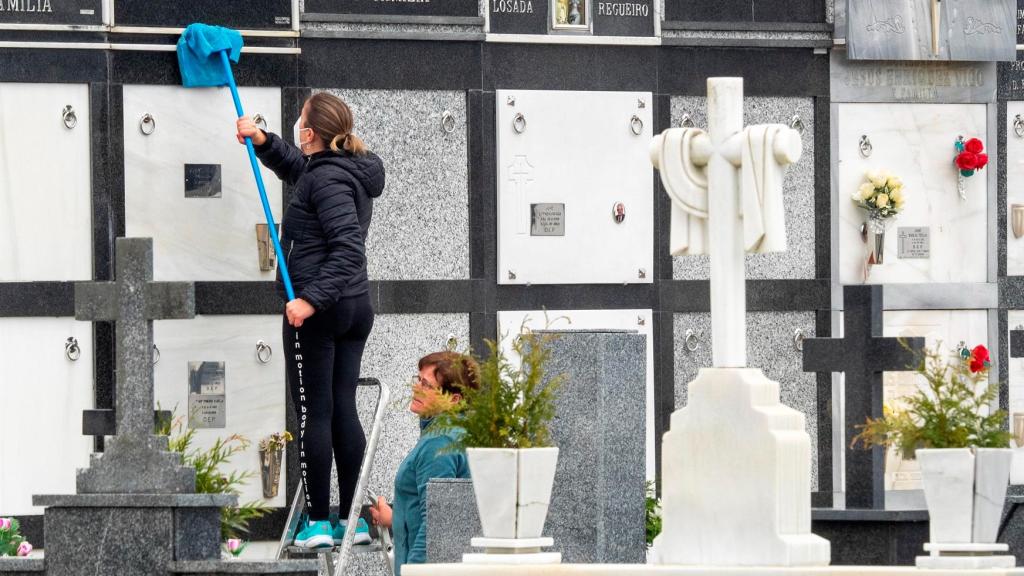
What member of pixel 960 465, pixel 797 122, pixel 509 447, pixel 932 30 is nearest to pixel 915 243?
pixel 797 122

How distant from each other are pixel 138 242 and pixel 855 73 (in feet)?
16.6

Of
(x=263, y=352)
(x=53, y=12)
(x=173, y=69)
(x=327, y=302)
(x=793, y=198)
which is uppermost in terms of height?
(x=53, y=12)

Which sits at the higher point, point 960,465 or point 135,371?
point 135,371

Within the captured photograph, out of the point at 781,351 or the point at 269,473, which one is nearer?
the point at 269,473

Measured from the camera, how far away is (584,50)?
30.5ft

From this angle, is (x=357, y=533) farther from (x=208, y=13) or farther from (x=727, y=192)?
(x=208, y=13)

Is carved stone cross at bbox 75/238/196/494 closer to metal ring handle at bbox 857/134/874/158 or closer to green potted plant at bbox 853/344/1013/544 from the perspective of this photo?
green potted plant at bbox 853/344/1013/544

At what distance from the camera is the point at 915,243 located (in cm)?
991

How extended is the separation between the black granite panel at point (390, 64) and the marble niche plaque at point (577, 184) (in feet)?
0.79

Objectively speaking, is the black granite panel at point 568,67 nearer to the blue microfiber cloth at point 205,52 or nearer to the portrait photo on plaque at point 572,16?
the portrait photo on plaque at point 572,16

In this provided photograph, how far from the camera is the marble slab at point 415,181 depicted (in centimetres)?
901

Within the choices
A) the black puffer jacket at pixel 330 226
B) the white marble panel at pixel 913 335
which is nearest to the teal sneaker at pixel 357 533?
the black puffer jacket at pixel 330 226

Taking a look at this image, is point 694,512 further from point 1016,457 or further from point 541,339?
point 1016,457

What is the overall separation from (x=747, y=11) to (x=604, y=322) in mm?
1784
